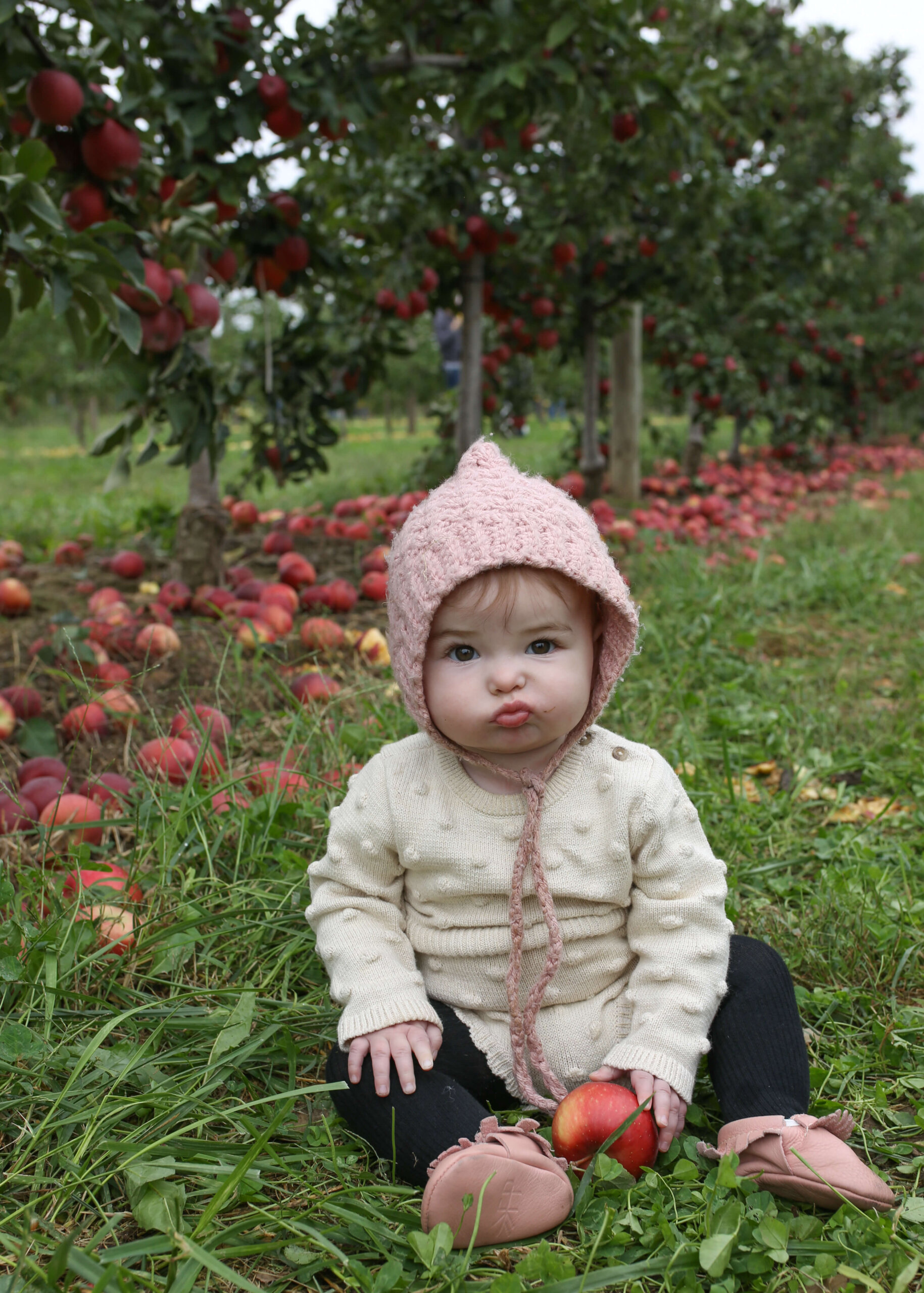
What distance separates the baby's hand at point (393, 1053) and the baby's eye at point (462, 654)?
490 mm

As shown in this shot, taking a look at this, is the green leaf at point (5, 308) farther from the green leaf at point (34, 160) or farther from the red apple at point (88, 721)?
the red apple at point (88, 721)

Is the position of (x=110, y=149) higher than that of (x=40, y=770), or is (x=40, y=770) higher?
(x=110, y=149)

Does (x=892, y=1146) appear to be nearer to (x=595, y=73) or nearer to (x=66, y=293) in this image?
(x=66, y=293)

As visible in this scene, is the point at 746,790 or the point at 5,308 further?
the point at 5,308

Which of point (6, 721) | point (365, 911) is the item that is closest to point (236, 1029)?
point (365, 911)

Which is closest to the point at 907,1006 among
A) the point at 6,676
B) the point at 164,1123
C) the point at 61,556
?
the point at 164,1123

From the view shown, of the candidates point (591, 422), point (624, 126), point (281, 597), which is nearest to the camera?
point (281, 597)

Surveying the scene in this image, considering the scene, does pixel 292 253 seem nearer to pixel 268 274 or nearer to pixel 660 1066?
pixel 268 274

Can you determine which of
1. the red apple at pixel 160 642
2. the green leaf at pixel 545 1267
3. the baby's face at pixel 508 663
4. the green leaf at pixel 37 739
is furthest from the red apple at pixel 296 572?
the green leaf at pixel 545 1267

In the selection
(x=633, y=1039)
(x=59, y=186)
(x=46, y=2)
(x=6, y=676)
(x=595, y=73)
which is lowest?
(x=633, y=1039)

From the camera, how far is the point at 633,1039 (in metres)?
1.31

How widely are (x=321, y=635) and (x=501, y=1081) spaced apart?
1.79 m

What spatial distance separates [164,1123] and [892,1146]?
0.95 meters

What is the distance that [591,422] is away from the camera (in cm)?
626
